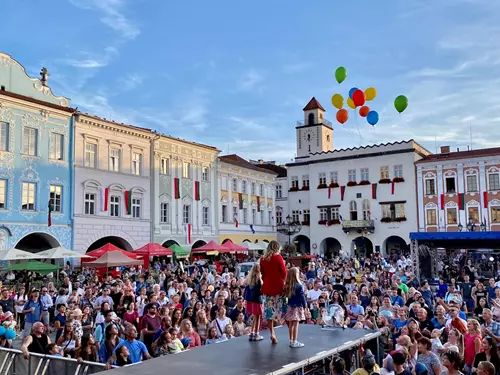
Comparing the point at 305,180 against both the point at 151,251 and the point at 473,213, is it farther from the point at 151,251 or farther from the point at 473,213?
the point at 151,251

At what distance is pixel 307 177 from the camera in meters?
53.3

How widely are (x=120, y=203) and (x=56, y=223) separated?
507 cm

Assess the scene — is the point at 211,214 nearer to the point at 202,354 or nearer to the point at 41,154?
the point at 41,154

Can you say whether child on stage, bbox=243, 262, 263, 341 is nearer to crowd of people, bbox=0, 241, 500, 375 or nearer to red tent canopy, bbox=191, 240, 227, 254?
crowd of people, bbox=0, 241, 500, 375

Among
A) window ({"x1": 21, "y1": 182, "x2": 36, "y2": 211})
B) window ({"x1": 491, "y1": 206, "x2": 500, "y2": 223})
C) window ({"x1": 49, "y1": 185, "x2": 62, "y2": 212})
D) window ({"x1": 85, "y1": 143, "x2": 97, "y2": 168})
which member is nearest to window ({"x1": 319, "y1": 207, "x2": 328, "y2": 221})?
window ({"x1": 491, "y1": 206, "x2": 500, "y2": 223})

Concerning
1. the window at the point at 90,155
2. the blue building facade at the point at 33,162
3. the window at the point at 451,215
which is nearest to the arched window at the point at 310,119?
the window at the point at 451,215

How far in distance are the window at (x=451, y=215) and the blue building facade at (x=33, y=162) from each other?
103 feet

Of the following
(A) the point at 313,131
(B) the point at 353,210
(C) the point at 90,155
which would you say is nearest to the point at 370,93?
(C) the point at 90,155

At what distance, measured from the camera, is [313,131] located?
61.8 metres

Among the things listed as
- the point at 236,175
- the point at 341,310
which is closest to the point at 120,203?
the point at 236,175

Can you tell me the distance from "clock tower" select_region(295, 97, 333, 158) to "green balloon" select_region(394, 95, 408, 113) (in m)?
39.4

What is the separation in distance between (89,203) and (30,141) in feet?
16.8

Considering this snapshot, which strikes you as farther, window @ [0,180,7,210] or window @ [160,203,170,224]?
window @ [160,203,170,224]

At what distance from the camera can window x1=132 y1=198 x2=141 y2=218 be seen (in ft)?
113
